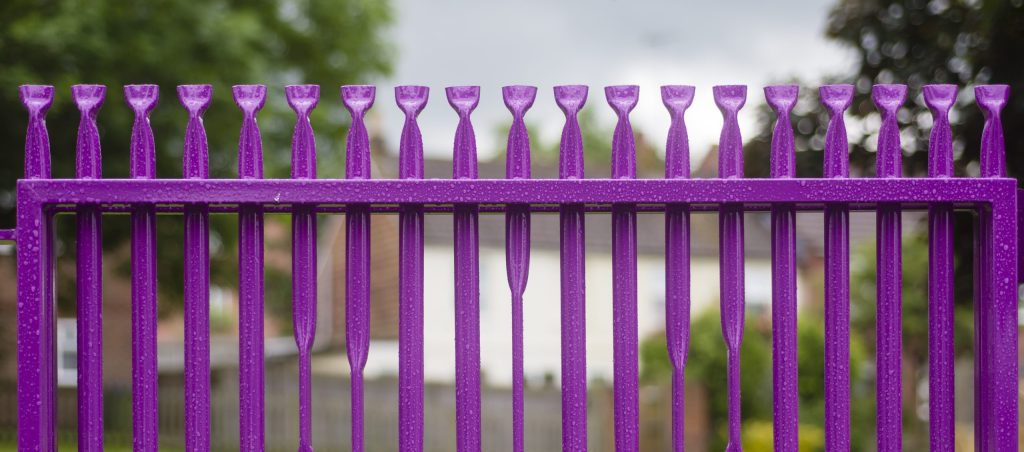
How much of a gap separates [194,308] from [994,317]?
2110 mm

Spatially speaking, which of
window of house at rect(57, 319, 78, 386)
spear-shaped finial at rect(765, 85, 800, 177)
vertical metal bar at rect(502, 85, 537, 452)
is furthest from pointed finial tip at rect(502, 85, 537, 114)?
window of house at rect(57, 319, 78, 386)

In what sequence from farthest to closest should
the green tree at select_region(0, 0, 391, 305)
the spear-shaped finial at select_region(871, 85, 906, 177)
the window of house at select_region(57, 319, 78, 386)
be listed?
the window of house at select_region(57, 319, 78, 386)
the green tree at select_region(0, 0, 391, 305)
the spear-shaped finial at select_region(871, 85, 906, 177)

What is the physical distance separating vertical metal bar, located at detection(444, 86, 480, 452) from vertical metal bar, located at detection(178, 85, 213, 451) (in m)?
0.66

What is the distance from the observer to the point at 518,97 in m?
2.89

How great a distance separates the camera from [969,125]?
6957mm

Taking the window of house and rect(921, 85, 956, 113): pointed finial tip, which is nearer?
rect(921, 85, 956, 113): pointed finial tip

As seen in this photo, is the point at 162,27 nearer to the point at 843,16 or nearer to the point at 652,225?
the point at 843,16

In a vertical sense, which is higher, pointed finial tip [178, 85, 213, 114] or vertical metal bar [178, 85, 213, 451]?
pointed finial tip [178, 85, 213, 114]

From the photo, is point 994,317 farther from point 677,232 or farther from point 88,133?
point 88,133

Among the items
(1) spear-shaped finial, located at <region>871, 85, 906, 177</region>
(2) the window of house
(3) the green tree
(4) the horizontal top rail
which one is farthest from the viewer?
(2) the window of house

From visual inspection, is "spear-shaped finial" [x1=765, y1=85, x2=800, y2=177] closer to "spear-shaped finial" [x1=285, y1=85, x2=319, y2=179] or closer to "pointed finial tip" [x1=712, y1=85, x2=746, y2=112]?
"pointed finial tip" [x1=712, y1=85, x2=746, y2=112]

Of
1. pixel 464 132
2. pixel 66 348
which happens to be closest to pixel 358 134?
pixel 464 132

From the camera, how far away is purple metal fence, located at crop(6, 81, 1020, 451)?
9.36ft

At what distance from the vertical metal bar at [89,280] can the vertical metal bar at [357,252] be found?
0.65 meters
